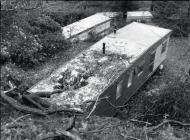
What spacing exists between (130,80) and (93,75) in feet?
7.80

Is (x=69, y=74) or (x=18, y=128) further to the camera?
(x=69, y=74)

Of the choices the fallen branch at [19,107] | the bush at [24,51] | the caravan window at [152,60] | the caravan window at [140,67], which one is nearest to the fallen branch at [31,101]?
the fallen branch at [19,107]

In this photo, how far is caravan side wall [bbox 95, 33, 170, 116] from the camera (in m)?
10.6

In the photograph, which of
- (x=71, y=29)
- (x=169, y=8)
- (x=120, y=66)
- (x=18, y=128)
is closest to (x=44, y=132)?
(x=18, y=128)

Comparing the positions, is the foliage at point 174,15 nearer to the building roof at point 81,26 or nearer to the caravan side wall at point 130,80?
the building roof at point 81,26

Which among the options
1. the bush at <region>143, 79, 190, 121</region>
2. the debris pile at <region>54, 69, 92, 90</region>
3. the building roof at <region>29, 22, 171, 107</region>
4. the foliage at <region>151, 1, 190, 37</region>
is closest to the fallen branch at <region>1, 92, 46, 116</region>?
the building roof at <region>29, 22, 171, 107</region>

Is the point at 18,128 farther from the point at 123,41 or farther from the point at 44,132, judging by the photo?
the point at 123,41

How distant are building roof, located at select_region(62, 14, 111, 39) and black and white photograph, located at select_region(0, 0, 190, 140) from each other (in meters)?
0.07

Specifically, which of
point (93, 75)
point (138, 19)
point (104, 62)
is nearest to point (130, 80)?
point (104, 62)

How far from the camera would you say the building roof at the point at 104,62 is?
9.89 m

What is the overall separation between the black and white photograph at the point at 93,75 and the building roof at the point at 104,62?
4cm

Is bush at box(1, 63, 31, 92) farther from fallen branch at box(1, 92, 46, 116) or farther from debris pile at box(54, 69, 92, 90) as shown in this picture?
fallen branch at box(1, 92, 46, 116)

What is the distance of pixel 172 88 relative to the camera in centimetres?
1004

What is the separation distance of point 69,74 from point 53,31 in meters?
8.39
